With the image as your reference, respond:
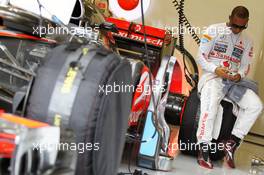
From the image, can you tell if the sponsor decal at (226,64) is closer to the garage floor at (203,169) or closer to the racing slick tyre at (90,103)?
the garage floor at (203,169)

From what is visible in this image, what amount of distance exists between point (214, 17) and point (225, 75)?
1.63m

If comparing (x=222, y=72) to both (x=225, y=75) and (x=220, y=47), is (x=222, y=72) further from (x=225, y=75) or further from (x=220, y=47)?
(x=220, y=47)

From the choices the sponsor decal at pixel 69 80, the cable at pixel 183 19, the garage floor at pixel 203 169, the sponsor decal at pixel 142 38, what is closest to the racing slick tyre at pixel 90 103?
the sponsor decal at pixel 69 80

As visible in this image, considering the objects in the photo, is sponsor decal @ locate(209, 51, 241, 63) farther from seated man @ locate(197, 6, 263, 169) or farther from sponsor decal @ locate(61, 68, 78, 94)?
sponsor decal @ locate(61, 68, 78, 94)

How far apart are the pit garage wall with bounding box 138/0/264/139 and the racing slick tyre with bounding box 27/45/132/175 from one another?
Answer: 3197 millimetres

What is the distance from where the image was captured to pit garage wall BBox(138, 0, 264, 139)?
4.21 m


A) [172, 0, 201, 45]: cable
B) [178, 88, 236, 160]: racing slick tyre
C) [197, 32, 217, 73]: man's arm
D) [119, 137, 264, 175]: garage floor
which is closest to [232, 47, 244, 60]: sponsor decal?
[197, 32, 217, 73]: man's arm

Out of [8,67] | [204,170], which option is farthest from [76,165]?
[204,170]

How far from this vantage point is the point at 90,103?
1197 millimetres

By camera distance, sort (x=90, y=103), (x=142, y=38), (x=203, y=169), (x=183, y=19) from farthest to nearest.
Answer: (x=183, y=19) < (x=142, y=38) < (x=203, y=169) < (x=90, y=103)

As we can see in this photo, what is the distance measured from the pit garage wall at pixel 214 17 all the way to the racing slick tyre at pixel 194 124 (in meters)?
1.40

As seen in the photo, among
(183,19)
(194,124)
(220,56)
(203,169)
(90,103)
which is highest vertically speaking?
(183,19)

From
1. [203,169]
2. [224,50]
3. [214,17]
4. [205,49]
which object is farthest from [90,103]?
[214,17]

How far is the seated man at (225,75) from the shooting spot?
9.25 feet
